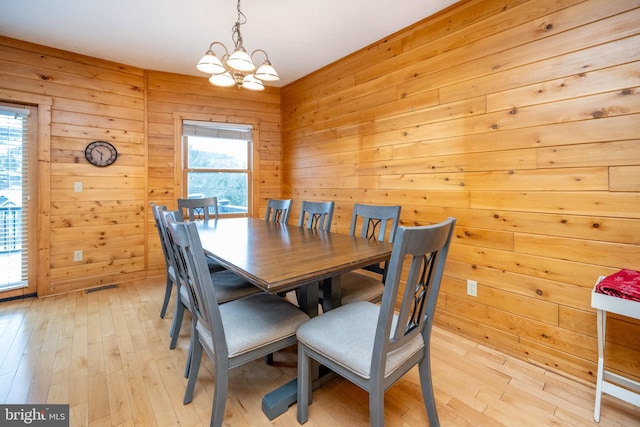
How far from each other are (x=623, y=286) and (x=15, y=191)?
472 cm

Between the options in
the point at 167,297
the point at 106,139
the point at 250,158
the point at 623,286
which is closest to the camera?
the point at 623,286

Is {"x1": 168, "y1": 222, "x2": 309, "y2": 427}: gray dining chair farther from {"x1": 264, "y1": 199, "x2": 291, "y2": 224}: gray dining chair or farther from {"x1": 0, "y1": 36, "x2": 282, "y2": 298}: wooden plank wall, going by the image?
{"x1": 0, "y1": 36, "x2": 282, "y2": 298}: wooden plank wall

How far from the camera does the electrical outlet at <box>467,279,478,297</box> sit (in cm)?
221

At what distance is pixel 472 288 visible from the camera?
7.32 feet

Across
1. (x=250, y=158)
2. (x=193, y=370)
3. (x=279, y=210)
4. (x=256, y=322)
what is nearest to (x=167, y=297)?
(x=193, y=370)

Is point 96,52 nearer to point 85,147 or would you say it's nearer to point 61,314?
point 85,147

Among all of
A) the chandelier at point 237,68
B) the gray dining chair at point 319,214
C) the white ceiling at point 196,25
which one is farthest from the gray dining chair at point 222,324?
the white ceiling at point 196,25

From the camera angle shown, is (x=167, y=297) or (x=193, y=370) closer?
(x=193, y=370)

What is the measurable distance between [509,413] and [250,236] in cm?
181

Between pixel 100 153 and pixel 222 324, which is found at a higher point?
pixel 100 153

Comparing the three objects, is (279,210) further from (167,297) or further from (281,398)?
(281,398)

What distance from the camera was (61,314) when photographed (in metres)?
2.61

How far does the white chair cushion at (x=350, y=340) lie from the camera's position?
116 centimetres

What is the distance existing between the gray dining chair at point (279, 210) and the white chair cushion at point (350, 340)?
60.4 inches
